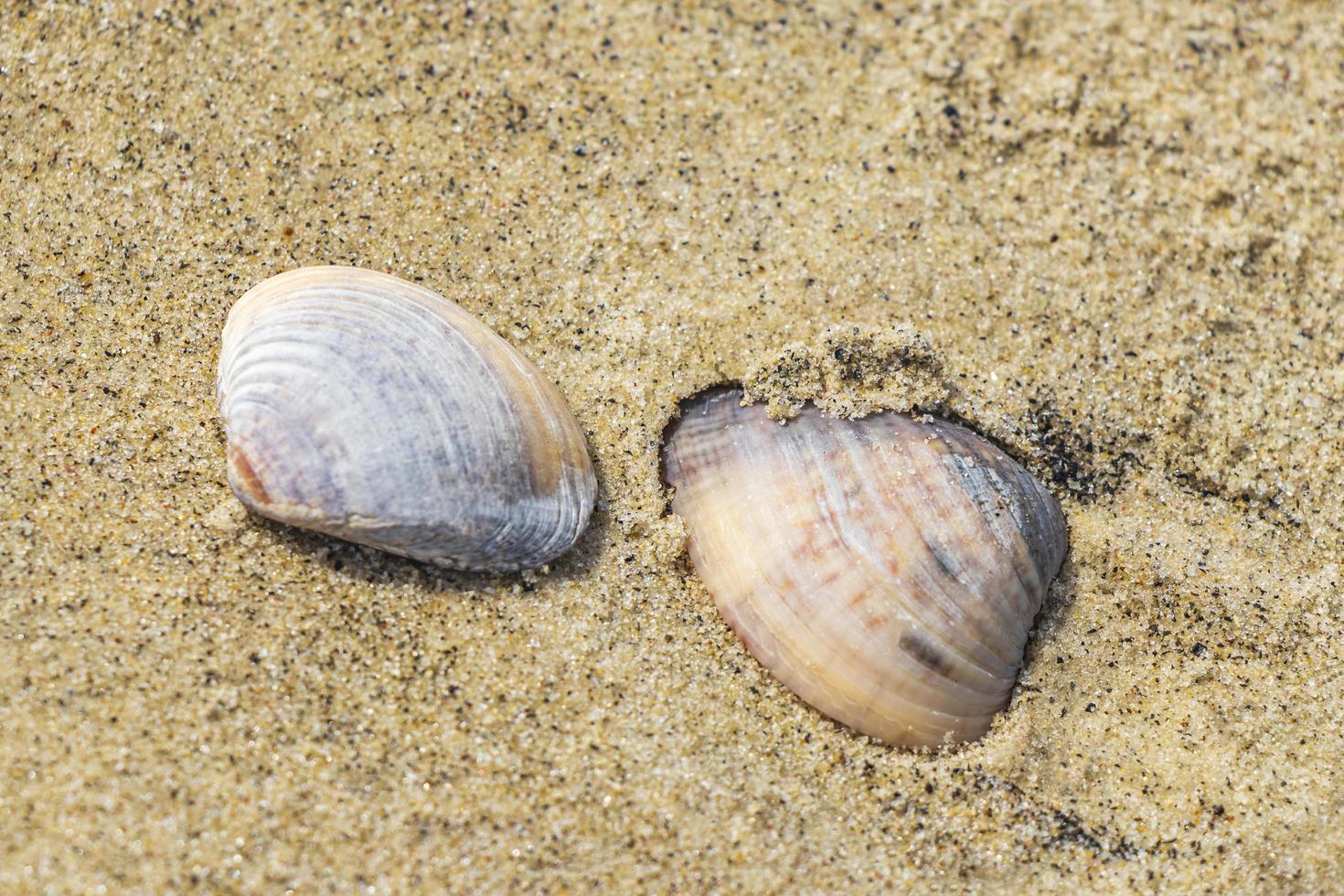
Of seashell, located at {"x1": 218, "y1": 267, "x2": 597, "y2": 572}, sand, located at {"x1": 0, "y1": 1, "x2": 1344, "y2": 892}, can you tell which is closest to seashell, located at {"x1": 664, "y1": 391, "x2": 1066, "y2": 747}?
sand, located at {"x1": 0, "y1": 1, "x2": 1344, "y2": 892}

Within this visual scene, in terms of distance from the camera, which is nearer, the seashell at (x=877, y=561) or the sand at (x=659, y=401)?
the sand at (x=659, y=401)

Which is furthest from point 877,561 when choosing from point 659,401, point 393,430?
point 393,430

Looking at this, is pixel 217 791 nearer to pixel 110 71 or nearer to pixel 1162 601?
pixel 110 71

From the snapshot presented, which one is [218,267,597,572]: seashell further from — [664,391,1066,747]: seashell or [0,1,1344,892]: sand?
[664,391,1066,747]: seashell

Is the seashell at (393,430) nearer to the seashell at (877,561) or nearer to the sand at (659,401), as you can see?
the sand at (659,401)

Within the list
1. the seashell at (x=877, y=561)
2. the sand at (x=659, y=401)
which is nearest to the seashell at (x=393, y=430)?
the sand at (x=659, y=401)
